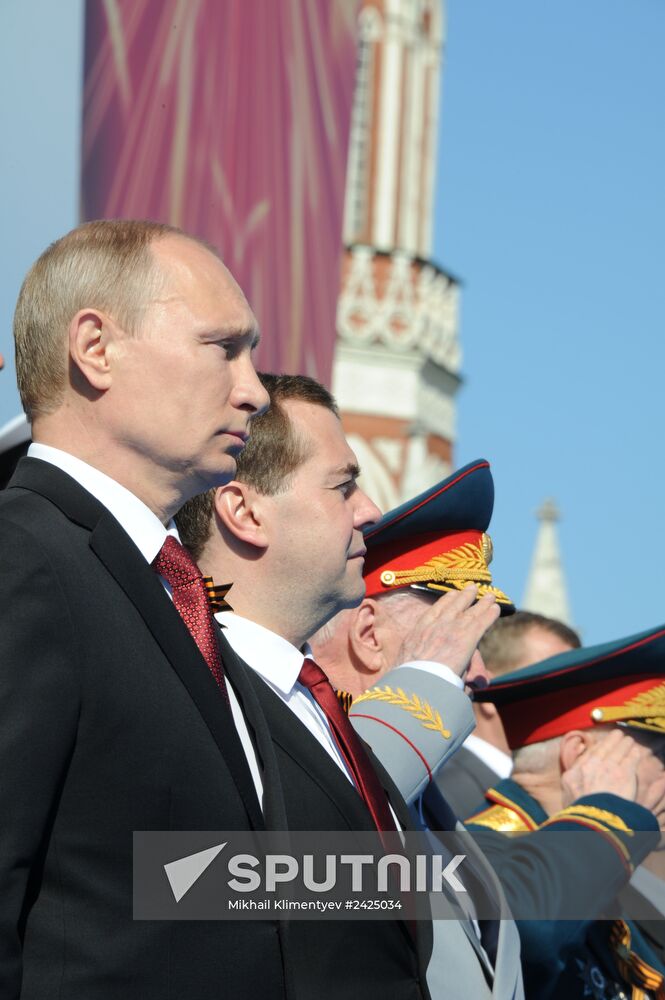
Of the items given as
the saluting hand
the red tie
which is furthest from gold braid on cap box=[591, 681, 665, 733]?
the red tie

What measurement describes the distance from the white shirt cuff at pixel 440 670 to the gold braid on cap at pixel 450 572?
504 millimetres

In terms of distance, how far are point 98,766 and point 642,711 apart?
213cm

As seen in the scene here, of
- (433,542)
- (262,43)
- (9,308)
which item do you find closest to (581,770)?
(433,542)

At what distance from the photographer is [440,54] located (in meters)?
22.3

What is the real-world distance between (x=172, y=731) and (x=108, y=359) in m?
0.46

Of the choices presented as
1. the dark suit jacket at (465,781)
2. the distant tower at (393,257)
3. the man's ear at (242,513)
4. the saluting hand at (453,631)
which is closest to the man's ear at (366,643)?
the saluting hand at (453,631)

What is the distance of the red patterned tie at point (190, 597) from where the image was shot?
78.0 inches

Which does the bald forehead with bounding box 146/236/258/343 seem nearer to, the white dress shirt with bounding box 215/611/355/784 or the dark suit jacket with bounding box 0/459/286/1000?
the dark suit jacket with bounding box 0/459/286/1000

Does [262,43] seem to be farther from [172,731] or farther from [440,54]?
[440,54]

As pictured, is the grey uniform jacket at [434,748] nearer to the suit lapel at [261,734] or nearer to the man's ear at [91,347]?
the suit lapel at [261,734]

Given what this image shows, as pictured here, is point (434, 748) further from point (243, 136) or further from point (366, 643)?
point (243, 136)

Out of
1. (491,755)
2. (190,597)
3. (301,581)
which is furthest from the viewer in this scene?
(491,755)

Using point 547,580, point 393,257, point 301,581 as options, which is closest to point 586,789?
point 301,581

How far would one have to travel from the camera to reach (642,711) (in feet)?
11.9
